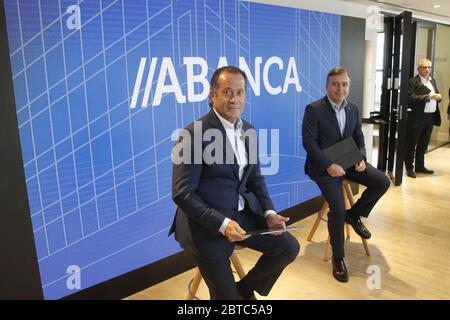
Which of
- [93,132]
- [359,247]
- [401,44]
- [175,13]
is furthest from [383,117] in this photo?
[93,132]

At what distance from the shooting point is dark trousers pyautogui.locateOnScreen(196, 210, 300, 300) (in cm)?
205

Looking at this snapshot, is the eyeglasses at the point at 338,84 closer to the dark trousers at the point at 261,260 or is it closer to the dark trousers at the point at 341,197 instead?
the dark trousers at the point at 341,197

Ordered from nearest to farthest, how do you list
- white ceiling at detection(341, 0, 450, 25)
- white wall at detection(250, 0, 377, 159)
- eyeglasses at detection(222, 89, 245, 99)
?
1. eyeglasses at detection(222, 89, 245, 99)
2. white wall at detection(250, 0, 377, 159)
3. white ceiling at detection(341, 0, 450, 25)

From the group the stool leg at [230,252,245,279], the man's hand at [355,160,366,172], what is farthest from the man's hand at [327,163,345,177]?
the stool leg at [230,252,245,279]

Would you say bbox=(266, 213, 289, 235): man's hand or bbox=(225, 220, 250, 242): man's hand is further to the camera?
bbox=(266, 213, 289, 235): man's hand

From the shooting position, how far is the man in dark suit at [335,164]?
2990 millimetres

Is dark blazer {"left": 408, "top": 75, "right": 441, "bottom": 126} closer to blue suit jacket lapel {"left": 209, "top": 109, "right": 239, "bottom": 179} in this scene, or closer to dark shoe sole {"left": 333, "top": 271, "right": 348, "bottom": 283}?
dark shoe sole {"left": 333, "top": 271, "right": 348, "bottom": 283}

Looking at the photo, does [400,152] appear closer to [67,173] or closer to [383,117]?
[383,117]

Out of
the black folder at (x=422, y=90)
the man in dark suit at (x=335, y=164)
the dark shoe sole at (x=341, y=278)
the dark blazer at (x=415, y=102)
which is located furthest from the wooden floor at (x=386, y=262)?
the black folder at (x=422, y=90)

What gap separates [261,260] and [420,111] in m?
4.33

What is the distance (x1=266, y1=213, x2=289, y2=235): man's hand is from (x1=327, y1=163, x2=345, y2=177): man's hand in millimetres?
931

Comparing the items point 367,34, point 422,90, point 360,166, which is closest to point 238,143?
point 360,166

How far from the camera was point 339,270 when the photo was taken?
3.01 meters

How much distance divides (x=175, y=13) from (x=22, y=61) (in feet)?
3.50
